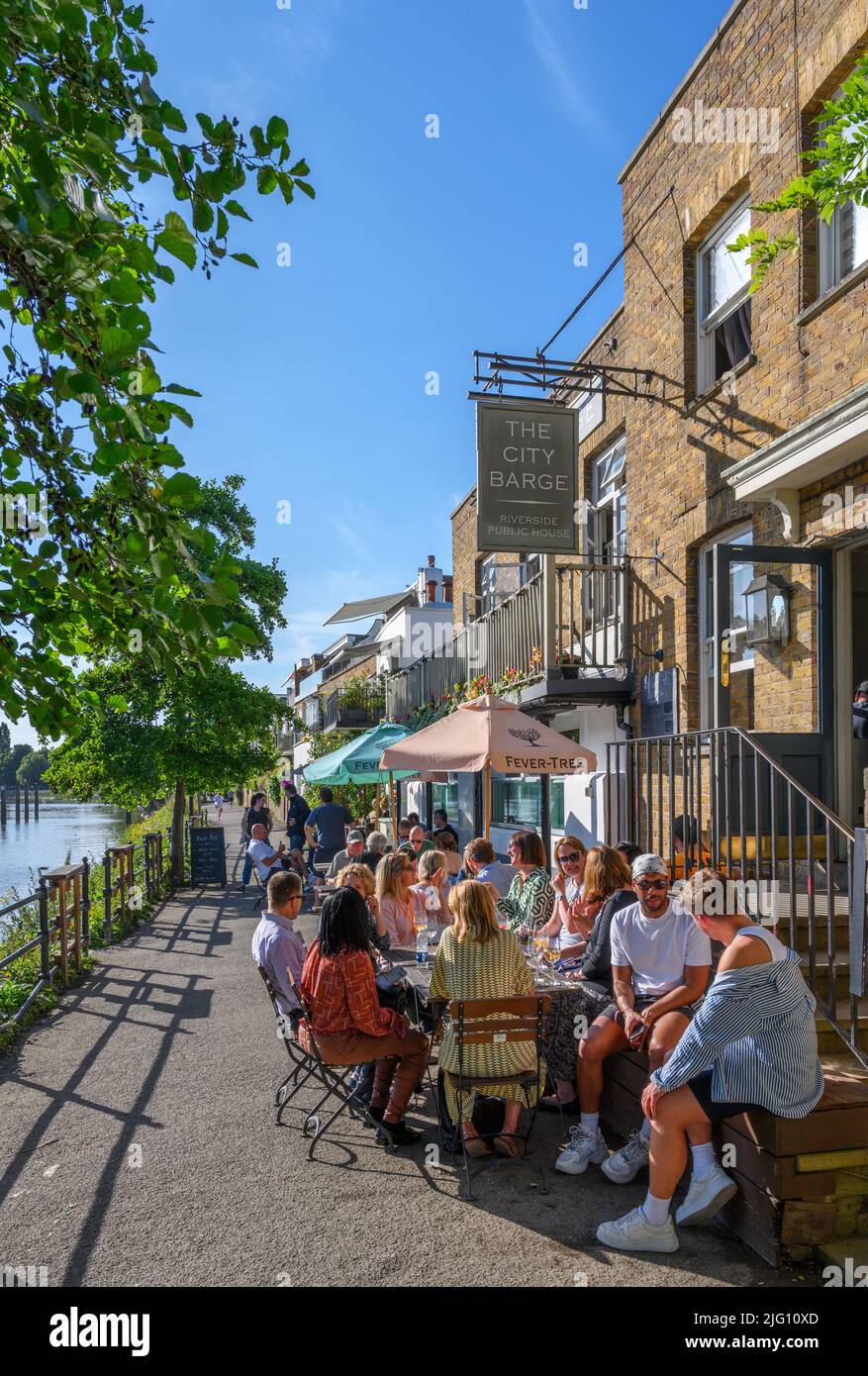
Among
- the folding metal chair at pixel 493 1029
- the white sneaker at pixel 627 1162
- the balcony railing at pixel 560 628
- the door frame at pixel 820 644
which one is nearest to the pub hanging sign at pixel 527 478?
the balcony railing at pixel 560 628

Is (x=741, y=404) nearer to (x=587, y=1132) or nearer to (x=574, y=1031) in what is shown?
(x=574, y=1031)

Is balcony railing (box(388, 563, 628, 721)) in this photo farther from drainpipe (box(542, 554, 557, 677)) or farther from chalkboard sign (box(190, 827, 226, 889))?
chalkboard sign (box(190, 827, 226, 889))

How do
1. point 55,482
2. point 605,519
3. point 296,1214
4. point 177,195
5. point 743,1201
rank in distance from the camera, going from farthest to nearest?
1. point 605,519
2. point 296,1214
3. point 743,1201
4. point 55,482
5. point 177,195

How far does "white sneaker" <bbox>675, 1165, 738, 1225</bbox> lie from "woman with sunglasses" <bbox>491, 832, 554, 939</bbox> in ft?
9.22

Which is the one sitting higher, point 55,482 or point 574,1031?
point 55,482

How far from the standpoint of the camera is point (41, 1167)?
510 cm

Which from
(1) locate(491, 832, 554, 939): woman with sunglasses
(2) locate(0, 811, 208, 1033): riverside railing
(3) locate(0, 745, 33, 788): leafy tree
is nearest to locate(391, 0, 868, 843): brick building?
(1) locate(491, 832, 554, 939): woman with sunglasses

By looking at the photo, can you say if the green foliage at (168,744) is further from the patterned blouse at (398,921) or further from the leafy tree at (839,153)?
the leafy tree at (839,153)

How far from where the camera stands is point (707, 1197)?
416 cm

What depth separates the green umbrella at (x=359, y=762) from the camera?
13164mm

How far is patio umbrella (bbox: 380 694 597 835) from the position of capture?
798cm
